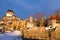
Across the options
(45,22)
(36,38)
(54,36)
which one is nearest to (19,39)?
(45,22)

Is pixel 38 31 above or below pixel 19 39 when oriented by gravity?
above

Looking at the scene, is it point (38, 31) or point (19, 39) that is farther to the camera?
point (19, 39)

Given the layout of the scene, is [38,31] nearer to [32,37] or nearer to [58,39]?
[32,37]

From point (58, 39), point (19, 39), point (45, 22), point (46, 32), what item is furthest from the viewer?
point (45, 22)

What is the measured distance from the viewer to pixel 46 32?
23.1ft

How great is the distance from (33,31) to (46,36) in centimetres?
64

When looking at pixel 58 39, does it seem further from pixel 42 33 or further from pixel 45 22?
pixel 45 22

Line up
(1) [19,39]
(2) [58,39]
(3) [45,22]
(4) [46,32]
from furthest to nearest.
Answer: (3) [45,22]
(1) [19,39]
(4) [46,32]
(2) [58,39]

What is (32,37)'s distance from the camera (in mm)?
7383

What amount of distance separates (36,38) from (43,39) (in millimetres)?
334

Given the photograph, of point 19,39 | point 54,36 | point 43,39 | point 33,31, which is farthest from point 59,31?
point 19,39

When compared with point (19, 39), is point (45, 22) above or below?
above

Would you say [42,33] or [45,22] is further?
[45,22]

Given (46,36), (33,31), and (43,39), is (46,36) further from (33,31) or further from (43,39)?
(33,31)
